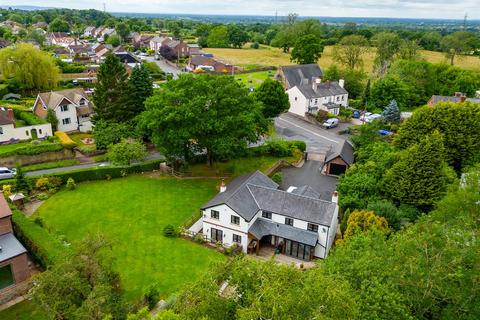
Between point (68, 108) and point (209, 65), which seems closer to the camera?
point (68, 108)

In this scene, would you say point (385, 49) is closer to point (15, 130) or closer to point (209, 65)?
point (209, 65)

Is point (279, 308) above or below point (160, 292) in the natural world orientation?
above

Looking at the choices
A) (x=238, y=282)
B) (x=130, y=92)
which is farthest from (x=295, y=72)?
(x=238, y=282)

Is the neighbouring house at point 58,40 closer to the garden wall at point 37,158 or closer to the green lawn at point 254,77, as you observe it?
the green lawn at point 254,77

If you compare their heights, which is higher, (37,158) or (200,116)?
(200,116)

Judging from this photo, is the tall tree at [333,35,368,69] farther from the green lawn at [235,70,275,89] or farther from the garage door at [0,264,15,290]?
the garage door at [0,264,15,290]

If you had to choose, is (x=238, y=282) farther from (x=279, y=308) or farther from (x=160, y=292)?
(x=160, y=292)

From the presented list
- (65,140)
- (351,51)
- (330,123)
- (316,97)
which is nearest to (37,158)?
(65,140)

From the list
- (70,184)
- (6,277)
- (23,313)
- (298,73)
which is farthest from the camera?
(298,73)
